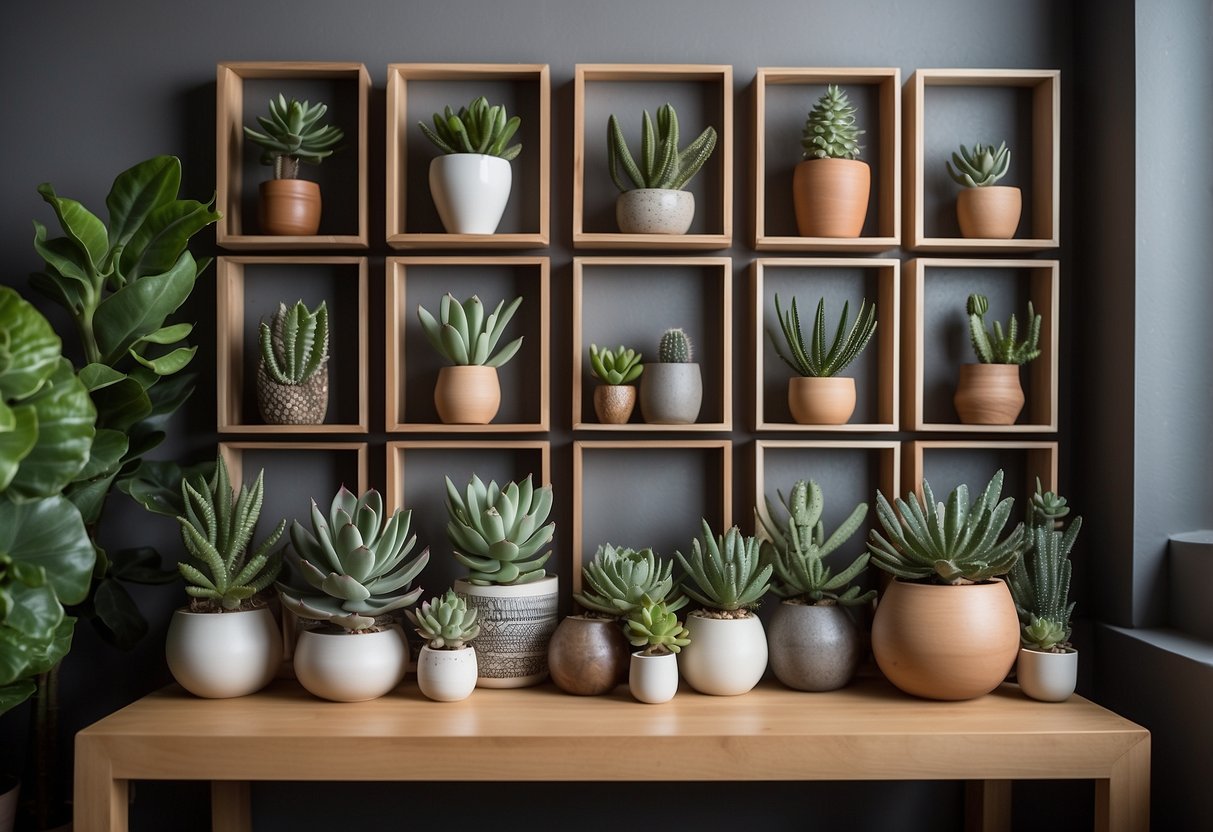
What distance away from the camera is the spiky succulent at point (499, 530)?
175 cm

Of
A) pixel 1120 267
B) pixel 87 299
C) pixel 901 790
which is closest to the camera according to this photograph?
pixel 87 299

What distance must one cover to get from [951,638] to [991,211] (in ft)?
2.87

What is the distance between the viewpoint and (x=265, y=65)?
1881 mm

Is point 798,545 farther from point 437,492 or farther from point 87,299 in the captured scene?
point 87,299

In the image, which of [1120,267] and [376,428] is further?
[376,428]

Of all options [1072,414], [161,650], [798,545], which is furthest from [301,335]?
[1072,414]

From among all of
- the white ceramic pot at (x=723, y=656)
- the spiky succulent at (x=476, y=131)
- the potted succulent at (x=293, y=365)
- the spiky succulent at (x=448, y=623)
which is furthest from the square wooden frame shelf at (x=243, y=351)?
the white ceramic pot at (x=723, y=656)

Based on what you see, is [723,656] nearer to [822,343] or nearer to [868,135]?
[822,343]

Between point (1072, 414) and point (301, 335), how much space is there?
164cm

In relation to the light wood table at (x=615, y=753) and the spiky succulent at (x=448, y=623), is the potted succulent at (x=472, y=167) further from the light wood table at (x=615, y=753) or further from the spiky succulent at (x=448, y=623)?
the light wood table at (x=615, y=753)

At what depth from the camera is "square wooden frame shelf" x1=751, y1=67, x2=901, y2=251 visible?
1882 millimetres

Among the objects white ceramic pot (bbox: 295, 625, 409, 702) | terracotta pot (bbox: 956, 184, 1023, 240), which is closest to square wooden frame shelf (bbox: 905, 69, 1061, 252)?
terracotta pot (bbox: 956, 184, 1023, 240)

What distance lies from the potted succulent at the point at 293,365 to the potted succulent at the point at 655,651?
2.57 feet

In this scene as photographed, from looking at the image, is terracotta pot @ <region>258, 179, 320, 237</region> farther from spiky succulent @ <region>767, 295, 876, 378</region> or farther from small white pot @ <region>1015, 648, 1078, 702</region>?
small white pot @ <region>1015, 648, 1078, 702</region>
